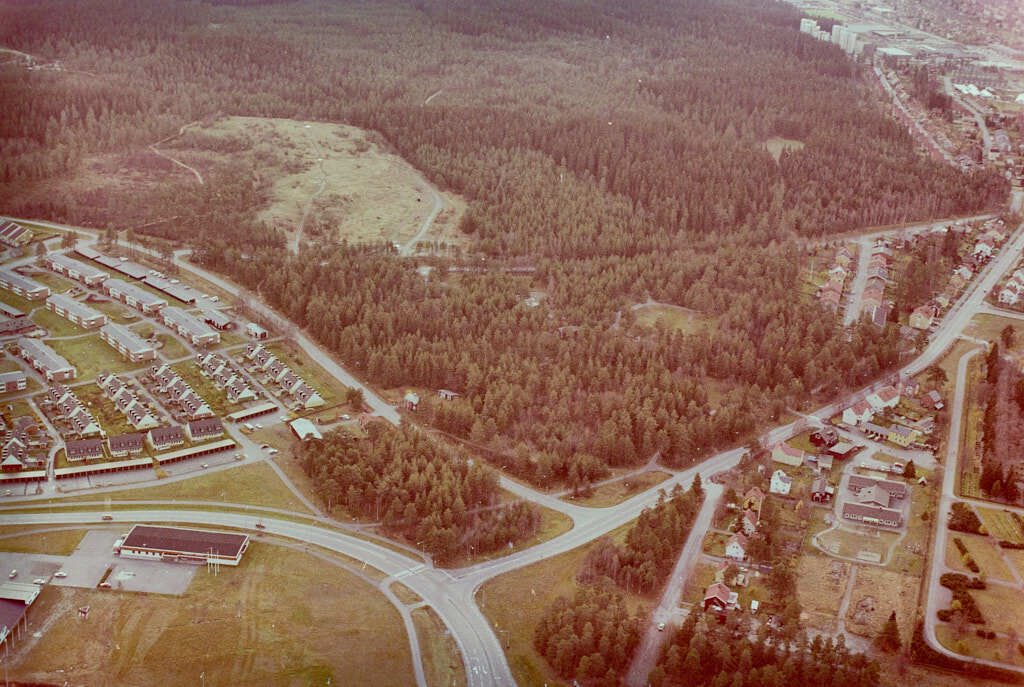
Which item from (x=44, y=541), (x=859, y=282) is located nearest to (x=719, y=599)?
(x=44, y=541)

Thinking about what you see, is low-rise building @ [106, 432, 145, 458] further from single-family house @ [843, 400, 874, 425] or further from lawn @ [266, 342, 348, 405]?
single-family house @ [843, 400, 874, 425]

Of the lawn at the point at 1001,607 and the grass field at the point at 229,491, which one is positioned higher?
the lawn at the point at 1001,607

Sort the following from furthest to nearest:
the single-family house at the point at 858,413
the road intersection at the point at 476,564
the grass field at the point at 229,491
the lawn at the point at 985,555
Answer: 1. the single-family house at the point at 858,413
2. the grass field at the point at 229,491
3. the lawn at the point at 985,555
4. the road intersection at the point at 476,564

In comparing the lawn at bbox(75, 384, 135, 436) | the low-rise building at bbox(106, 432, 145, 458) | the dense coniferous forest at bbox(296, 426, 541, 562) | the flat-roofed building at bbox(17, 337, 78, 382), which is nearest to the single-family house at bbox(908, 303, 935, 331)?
the dense coniferous forest at bbox(296, 426, 541, 562)

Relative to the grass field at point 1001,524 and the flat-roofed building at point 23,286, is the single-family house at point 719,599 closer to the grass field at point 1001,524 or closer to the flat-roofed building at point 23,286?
the grass field at point 1001,524

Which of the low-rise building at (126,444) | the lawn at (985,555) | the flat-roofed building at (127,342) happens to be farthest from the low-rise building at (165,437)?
the lawn at (985,555)
